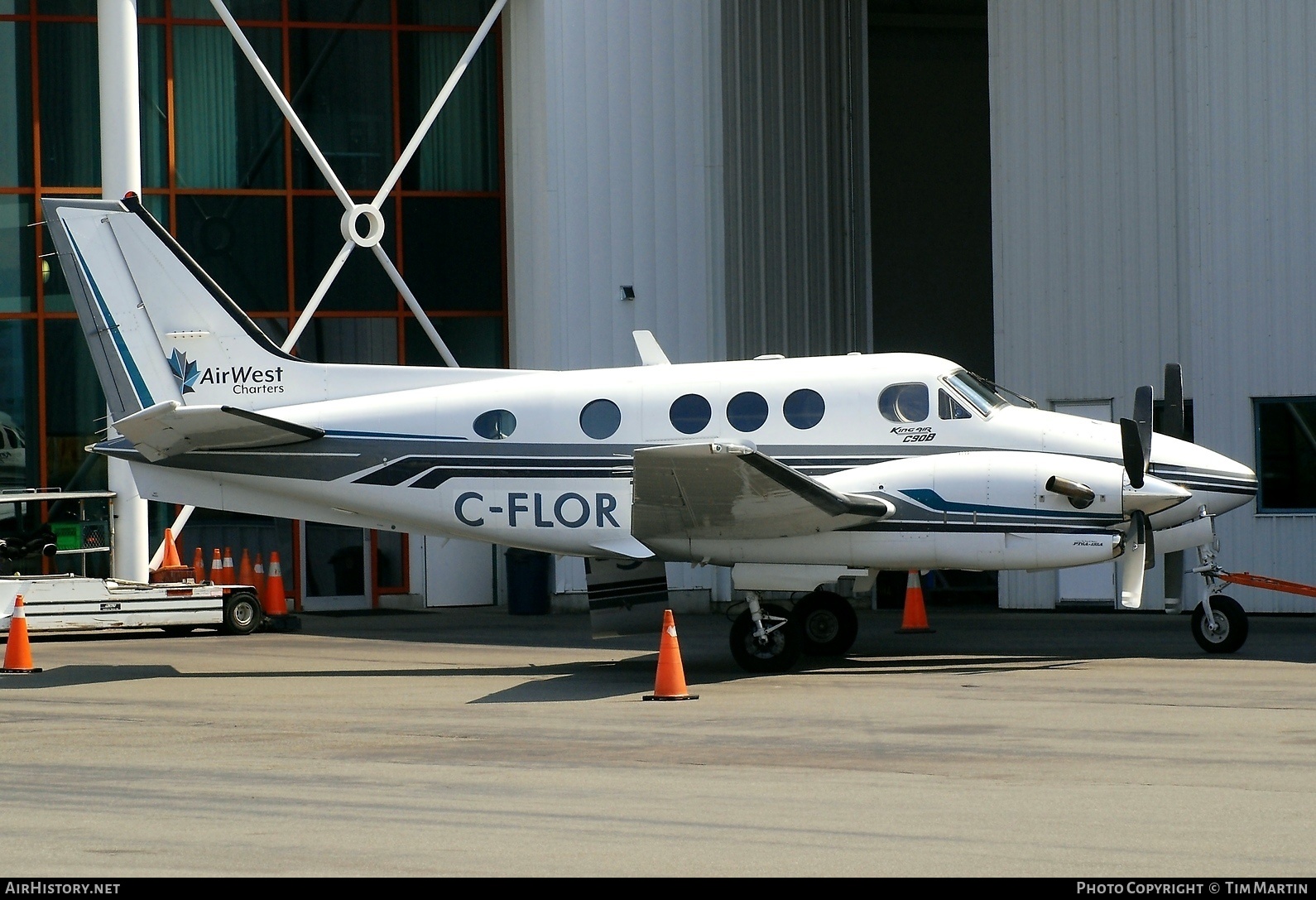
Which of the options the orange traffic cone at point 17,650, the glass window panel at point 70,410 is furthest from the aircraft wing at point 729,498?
the glass window panel at point 70,410

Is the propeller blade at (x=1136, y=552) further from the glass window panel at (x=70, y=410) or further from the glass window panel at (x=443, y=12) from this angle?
the glass window panel at (x=70, y=410)

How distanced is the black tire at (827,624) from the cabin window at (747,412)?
2.00 meters

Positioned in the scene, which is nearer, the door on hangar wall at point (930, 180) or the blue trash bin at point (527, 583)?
the blue trash bin at point (527, 583)

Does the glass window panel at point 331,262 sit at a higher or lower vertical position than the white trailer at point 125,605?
higher

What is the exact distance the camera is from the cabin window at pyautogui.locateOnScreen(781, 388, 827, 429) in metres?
15.1

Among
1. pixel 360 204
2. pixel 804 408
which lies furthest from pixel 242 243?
pixel 804 408

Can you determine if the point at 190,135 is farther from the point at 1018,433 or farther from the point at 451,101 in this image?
the point at 1018,433

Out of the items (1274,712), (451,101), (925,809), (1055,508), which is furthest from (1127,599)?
(451,101)

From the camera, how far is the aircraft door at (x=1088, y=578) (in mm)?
21156

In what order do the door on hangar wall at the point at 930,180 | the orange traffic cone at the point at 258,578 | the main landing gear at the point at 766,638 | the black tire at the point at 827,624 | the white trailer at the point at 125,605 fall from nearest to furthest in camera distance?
the main landing gear at the point at 766,638
the black tire at the point at 827,624
the white trailer at the point at 125,605
the orange traffic cone at the point at 258,578
the door on hangar wall at the point at 930,180

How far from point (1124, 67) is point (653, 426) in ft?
35.0

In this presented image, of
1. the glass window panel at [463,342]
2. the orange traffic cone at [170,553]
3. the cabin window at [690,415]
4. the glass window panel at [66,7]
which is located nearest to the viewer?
the cabin window at [690,415]

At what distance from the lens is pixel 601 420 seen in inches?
607

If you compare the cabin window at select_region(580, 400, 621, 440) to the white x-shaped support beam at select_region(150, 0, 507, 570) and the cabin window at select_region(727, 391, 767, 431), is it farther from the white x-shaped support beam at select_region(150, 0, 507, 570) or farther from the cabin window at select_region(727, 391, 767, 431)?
the white x-shaped support beam at select_region(150, 0, 507, 570)
